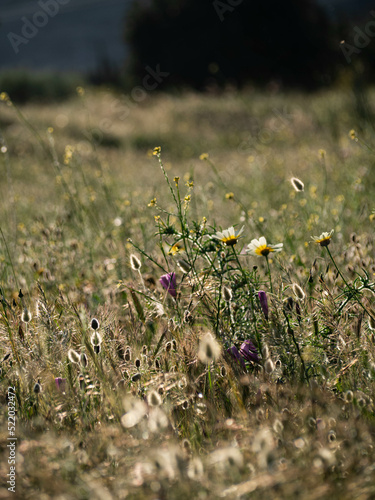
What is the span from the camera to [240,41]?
22375mm

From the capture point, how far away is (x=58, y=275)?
2.24 m

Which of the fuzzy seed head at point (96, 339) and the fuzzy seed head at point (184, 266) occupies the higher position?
the fuzzy seed head at point (184, 266)

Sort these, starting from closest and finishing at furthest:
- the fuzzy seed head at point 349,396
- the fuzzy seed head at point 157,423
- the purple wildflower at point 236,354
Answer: the fuzzy seed head at point 157,423 → the fuzzy seed head at point 349,396 → the purple wildflower at point 236,354

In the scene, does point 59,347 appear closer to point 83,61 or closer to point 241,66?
point 241,66

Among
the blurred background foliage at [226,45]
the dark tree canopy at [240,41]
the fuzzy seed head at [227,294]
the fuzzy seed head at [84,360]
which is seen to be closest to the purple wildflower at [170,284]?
the fuzzy seed head at [227,294]

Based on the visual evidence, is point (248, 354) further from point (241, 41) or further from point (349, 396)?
point (241, 41)

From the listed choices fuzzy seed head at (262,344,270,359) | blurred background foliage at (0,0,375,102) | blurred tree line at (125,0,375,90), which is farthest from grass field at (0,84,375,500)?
blurred tree line at (125,0,375,90)

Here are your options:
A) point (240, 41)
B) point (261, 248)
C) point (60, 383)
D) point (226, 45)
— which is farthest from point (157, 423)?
point (226, 45)

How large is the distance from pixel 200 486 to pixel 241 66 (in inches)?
952

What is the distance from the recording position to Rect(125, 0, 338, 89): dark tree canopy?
2220 centimetres

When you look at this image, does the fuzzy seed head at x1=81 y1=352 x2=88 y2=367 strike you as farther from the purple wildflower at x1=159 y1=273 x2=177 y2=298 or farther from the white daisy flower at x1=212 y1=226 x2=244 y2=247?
the white daisy flower at x1=212 y1=226 x2=244 y2=247

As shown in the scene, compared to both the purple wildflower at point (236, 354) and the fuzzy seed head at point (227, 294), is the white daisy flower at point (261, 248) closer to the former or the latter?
the fuzzy seed head at point (227, 294)

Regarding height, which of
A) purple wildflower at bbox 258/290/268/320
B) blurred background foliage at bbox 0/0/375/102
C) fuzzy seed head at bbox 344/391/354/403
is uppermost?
blurred background foliage at bbox 0/0/375/102

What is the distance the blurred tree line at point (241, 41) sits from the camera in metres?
22.2
